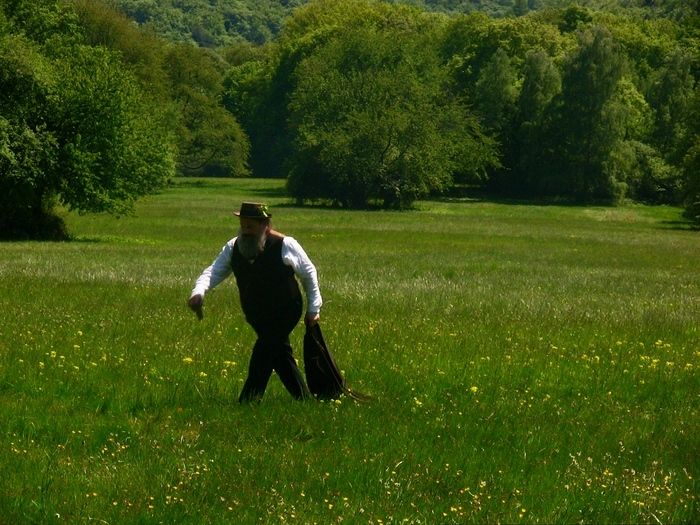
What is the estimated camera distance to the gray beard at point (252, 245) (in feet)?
30.9

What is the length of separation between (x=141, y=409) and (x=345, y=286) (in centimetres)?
1200

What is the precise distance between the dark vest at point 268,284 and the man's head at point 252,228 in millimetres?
66

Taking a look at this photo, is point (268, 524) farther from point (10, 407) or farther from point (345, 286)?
point (345, 286)

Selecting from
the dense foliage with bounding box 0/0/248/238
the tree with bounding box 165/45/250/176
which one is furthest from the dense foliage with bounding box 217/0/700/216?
the dense foliage with bounding box 0/0/248/238

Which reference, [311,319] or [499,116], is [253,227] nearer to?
[311,319]

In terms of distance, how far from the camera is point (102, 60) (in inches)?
1747

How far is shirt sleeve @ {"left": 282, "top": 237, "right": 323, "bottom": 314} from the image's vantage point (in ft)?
31.1

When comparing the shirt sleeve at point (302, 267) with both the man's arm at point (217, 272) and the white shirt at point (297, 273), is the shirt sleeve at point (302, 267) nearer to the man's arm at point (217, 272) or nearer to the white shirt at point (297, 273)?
the white shirt at point (297, 273)

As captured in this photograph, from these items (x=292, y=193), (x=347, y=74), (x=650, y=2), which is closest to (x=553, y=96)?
(x=347, y=74)

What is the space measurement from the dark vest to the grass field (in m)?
0.87

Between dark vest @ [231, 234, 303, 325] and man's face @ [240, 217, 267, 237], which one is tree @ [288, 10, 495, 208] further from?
man's face @ [240, 217, 267, 237]

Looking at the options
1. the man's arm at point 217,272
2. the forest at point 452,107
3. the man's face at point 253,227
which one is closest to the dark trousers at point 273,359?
the man's arm at point 217,272

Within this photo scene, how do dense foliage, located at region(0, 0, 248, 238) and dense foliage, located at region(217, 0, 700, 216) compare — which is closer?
dense foliage, located at region(0, 0, 248, 238)

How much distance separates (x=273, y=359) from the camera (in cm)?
980
